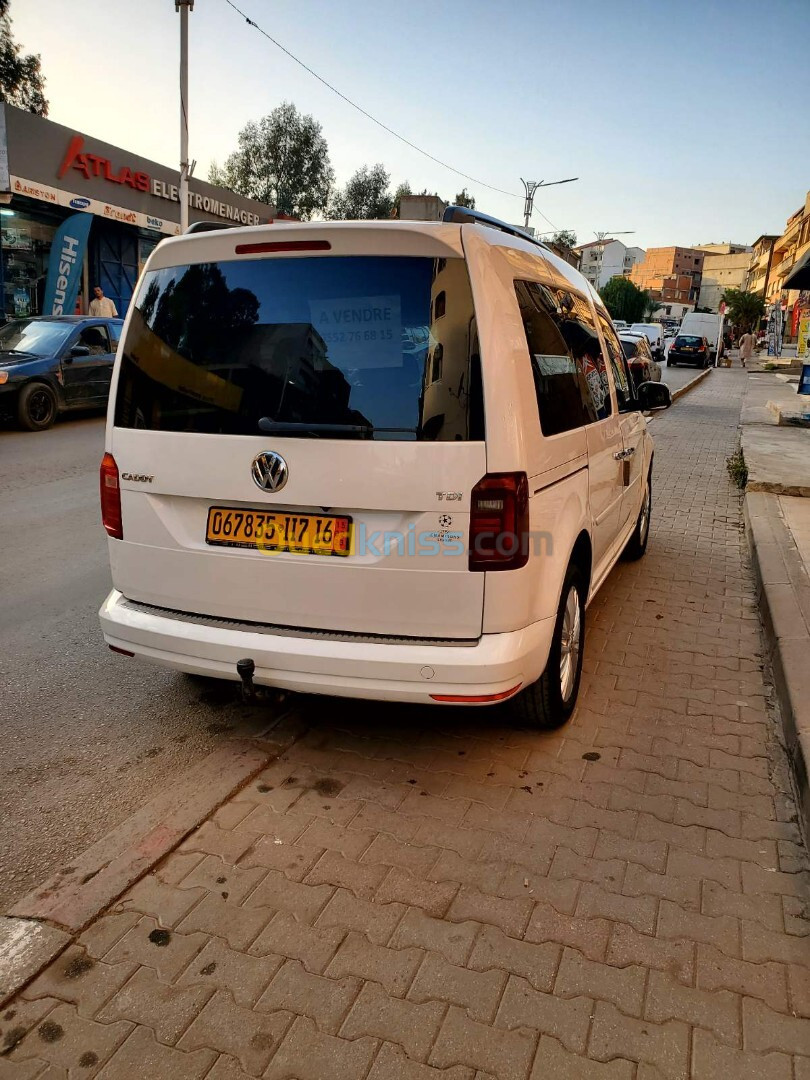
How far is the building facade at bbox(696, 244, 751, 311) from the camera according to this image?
450ft

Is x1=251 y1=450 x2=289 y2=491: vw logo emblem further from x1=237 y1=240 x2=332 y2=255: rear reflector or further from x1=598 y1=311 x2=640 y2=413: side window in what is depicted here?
x1=598 y1=311 x2=640 y2=413: side window

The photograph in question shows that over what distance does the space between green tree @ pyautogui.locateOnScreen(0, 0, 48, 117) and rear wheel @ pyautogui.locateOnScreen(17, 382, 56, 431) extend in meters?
31.2

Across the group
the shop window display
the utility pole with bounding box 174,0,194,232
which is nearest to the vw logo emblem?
the shop window display

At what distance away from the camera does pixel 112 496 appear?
3.47 metres

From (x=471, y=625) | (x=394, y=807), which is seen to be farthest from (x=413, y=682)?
(x=394, y=807)

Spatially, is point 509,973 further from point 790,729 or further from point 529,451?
point 790,729

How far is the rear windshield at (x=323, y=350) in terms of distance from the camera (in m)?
2.92

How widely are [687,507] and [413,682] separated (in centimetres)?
701

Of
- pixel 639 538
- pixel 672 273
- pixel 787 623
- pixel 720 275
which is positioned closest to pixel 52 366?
pixel 639 538

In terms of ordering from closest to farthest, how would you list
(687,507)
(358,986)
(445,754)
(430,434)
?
(358,986), (430,434), (445,754), (687,507)

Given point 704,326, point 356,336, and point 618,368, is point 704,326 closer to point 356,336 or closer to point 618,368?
point 618,368

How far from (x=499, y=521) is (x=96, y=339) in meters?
12.6

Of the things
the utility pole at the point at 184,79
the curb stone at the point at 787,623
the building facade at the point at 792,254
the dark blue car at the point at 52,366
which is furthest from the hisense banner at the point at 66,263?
A: the building facade at the point at 792,254

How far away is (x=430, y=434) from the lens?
2.90m
